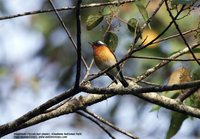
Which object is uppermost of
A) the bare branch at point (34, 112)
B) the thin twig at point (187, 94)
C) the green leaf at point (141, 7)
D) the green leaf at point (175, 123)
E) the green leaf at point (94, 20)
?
the green leaf at point (94, 20)

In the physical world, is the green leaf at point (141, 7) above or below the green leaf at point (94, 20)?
below

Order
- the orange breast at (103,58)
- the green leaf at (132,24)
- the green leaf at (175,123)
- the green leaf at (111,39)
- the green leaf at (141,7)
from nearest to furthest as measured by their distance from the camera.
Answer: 1. the green leaf at (141,7)
2. the green leaf at (132,24)
3. the green leaf at (111,39)
4. the green leaf at (175,123)
5. the orange breast at (103,58)

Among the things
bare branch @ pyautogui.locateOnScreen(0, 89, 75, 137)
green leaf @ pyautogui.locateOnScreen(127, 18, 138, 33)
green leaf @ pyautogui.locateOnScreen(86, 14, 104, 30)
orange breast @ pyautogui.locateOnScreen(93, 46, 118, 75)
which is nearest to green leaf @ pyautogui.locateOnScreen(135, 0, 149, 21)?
green leaf @ pyautogui.locateOnScreen(127, 18, 138, 33)

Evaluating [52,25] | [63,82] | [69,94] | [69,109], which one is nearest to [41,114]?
[69,109]

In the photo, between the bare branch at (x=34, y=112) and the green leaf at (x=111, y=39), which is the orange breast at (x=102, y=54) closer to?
the green leaf at (x=111, y=39)

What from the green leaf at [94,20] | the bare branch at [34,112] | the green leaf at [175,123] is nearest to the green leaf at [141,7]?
the green leaf at [94,20]

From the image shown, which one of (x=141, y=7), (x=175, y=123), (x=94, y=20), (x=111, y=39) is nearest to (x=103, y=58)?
(x=175, y=123)

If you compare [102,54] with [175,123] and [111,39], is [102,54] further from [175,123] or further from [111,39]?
[111,39]

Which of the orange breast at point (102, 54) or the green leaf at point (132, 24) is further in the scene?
the orange breast at point (102, 54)

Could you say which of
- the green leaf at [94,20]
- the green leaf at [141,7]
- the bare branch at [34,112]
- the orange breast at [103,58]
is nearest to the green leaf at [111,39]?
the green leaf at [94,20]

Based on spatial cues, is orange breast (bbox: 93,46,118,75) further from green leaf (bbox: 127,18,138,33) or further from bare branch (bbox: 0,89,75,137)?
bare branch (bbox: 0,89,75,137)

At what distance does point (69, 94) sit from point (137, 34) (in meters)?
0.55

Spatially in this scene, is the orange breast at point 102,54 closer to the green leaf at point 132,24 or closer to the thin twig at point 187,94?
the thin twig at point 187,94

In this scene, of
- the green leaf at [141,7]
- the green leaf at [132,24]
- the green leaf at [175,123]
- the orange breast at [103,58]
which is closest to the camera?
the green leaf at [141,7]
